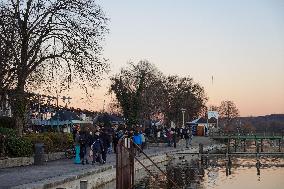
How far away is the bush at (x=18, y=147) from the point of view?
1032 inches

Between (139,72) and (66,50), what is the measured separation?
58377 mm

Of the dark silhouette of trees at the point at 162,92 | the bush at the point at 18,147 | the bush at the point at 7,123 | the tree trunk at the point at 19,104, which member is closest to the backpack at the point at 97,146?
the bush at the point at 18,147

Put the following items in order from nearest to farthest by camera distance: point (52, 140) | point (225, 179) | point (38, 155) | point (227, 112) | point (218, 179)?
point (38, 155) < point (52, 140) < point (218, 179) < point (225, 179) < point (227, 112)

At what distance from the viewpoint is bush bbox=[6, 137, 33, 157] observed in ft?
86.0

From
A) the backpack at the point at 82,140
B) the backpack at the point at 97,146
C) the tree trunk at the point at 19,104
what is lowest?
the backpack at the point at 97,146

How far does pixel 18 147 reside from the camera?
26.5 meters

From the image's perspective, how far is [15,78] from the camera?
3531 centimetres

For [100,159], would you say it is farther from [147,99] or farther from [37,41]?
[147,99]

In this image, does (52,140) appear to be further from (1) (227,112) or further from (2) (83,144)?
(1) (227,112)

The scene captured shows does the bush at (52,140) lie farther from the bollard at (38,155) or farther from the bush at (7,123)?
the bush at (7,123)

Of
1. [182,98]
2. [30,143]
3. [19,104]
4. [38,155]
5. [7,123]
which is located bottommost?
[38,155]

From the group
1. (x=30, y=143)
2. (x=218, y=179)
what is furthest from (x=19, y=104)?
(x=218, y=179)

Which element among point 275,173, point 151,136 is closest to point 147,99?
point 151,136

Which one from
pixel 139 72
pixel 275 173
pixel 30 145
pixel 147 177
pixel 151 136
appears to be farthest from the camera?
pixel 139 72
